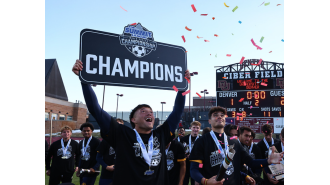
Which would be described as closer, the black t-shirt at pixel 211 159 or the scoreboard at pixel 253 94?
the black t-shirt at pixel 211 159

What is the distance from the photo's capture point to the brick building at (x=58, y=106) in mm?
37831

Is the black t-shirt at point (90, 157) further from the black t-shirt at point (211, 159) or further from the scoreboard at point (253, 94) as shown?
the scoreboard at point (253, 94)

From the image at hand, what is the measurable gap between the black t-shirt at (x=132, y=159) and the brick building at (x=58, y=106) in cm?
3564

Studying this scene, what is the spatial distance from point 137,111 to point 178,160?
6.25 ft

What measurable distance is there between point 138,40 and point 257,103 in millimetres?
18044

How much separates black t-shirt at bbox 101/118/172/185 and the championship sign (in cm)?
62

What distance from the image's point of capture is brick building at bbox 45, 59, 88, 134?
37.8 meters

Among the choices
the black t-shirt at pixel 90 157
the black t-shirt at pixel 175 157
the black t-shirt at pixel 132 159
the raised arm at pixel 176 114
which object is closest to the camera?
the black t-shirt at pixel 132 159

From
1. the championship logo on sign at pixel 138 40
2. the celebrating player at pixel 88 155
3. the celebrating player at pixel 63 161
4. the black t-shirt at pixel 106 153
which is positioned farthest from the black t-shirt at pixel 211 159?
the celebrating player at pixel 63 161

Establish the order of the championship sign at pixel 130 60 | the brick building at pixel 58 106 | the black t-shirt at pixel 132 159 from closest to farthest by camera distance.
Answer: the championship sign at pixel 130 60 → the black t-shirt at pixel 132 159 → the brick building at pixel 58 106

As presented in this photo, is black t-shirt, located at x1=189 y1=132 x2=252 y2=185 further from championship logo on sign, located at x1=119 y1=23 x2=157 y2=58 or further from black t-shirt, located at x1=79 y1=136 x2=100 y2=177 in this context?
black t-shirt, located at x1=79 y1=136 x2=100 y2=177

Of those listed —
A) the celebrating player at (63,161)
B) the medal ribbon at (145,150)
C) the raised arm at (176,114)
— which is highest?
the raised arm at (176,114)

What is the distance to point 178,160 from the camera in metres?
4.95
